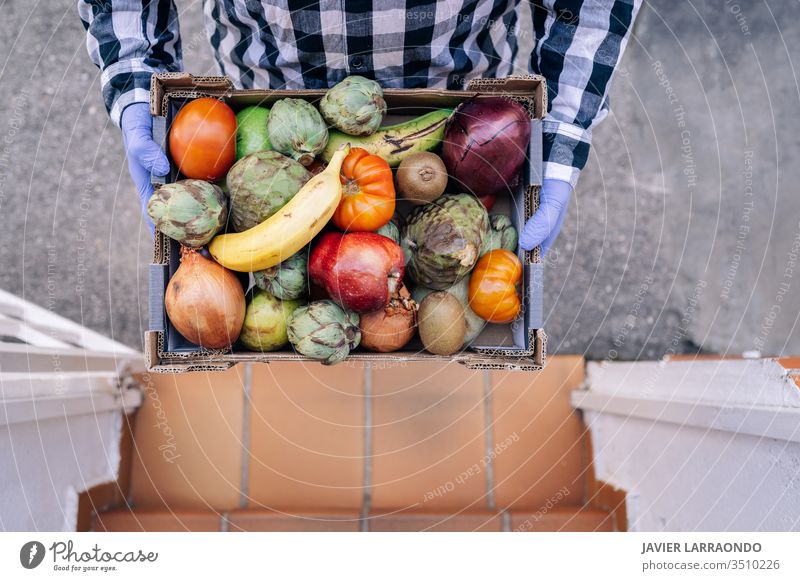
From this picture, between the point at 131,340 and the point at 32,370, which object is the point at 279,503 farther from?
the point at 131,340

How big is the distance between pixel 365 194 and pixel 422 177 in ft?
0.43

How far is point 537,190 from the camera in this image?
1251 mm

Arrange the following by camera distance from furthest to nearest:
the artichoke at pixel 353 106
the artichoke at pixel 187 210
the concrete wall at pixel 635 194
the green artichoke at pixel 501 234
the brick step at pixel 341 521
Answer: the concrete wall at pixel 635 194, the brick step at pixel 341 521, the green artichoke at pixel 501 234, the artichoke at pixel 353 106, the artichoke at pixel 187 210

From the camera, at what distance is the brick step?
1.63 metres

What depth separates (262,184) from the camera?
107cm

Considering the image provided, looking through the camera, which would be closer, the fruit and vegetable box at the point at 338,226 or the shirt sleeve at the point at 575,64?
the fruit and vegetable box at the point at 338,226

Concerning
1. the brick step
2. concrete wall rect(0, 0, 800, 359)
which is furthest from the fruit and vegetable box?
concrete wall rect(0, 0, 800, 359)

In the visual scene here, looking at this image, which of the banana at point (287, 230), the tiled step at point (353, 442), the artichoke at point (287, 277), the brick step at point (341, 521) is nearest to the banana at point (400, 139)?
the banana at point (287, 230)
